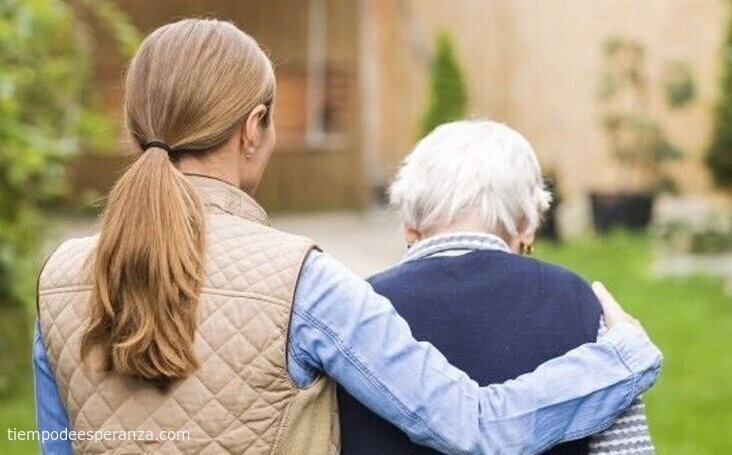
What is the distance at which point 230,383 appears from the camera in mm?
2404

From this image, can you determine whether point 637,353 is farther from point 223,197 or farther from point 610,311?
point 223,197

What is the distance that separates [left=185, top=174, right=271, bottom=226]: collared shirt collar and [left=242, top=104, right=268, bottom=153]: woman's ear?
0.08 metres

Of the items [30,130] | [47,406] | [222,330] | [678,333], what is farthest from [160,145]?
[678,333]

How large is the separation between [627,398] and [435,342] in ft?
1.16

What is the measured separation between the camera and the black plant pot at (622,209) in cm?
1471

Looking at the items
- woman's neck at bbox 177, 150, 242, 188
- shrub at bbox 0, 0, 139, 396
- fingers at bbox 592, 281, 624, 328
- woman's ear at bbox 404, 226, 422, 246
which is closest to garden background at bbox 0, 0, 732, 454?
shrub at bbox 0, 0, 139, 396

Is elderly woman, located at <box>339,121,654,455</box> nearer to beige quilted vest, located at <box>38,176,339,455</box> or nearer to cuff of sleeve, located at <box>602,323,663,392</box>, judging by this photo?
cuff of sleeve, located at <box>602,323,663,392</box>

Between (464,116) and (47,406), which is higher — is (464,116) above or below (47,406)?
below

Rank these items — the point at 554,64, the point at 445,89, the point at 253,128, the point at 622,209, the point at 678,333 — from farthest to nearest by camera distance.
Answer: the point at 554,64 → the point at 445,89 → the point at 622,209 → the point at 678,333 → the point at 253,128

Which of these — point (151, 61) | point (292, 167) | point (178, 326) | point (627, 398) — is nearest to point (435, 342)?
point (627, 398)

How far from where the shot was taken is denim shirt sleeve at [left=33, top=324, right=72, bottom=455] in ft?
8.46

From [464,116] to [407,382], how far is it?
13.3 m

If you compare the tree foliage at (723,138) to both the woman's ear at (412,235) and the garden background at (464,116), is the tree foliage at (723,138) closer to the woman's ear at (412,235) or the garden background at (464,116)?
the garden background at (464,116)

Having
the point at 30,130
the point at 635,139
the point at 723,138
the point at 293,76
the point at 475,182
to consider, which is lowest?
the point at 293,76
